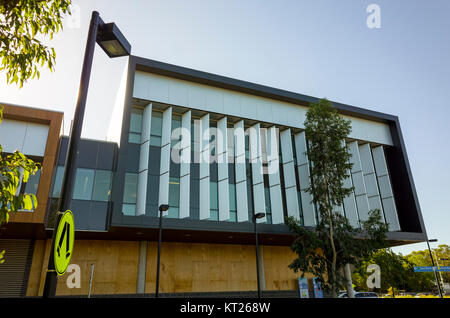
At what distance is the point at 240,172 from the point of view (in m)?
24.3

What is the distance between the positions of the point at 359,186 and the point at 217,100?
15132 millimetres

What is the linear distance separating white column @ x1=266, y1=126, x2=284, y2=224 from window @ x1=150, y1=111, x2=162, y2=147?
9071 mm

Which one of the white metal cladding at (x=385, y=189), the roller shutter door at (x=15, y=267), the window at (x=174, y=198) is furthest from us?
the white metal cladding at (x=385, y=189)

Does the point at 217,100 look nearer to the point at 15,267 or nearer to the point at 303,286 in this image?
the point at 303,286

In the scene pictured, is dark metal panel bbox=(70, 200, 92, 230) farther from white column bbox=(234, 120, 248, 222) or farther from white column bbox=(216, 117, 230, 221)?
white column bbox=(234, 120, 248, 222)

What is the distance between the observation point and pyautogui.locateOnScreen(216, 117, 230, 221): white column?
2265 cm

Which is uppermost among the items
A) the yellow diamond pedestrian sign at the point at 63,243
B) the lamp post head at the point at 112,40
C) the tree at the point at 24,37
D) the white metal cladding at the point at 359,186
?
the white metal cladding at the point at 359,186

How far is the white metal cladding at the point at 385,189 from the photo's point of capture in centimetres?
2819

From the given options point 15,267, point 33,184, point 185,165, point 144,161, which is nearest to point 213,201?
point 185,165

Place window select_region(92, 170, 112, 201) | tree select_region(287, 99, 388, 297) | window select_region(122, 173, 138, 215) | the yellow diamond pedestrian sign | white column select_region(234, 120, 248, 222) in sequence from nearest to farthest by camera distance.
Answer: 1. the yellow diamond pedestrian sign
2. tree select_region(287, 99, 388, 297)
3. window select_region(92, 170, 112, 201)
4. window select_region(122, 173, 138, 215)
5. white column select_region(234, 120, 248, 222)

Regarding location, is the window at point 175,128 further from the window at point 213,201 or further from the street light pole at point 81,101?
the street light pole at point 81,101

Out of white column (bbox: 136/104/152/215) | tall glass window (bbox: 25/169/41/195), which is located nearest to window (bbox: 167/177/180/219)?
white column (bbox: 136/104/152/215)

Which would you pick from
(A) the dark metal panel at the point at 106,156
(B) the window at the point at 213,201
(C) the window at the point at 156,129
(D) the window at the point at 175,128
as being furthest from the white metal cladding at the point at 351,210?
(A) the dark metal panel at the point at 106,156

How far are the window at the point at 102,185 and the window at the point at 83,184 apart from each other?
0.30 meters
